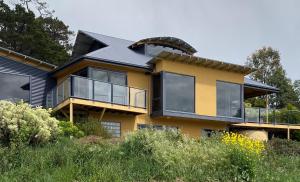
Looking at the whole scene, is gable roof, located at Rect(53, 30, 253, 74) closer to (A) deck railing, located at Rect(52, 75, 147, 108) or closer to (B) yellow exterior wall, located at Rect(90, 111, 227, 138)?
(A) deck railing, located at Rect(52, 75, 147, 108)

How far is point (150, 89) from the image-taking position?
27.8 m

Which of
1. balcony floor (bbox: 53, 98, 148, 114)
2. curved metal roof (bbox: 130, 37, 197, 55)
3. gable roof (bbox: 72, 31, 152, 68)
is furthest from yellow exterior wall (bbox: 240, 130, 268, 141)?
balcony floor (bbox: 53, 98, 148, 114)

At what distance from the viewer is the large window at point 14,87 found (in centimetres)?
2511

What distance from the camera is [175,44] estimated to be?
3062cm

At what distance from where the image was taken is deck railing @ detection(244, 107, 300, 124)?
3116 cm

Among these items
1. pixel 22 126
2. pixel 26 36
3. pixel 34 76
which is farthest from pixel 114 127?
pixel 26 36

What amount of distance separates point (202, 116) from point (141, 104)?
3.64m

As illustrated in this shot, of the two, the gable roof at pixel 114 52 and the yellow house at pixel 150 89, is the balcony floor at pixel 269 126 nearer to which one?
the yellow house at pixel 150 89

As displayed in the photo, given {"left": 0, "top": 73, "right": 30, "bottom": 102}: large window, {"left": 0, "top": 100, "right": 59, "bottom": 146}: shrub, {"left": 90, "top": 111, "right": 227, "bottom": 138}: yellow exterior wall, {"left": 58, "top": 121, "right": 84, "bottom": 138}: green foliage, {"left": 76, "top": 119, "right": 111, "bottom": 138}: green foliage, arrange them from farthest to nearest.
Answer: {"left": 90, "top": 111, "right": 227, "bottom": 138}: yellow exterior wall, {"left": 0, "top": 73, "right": 30, "bottom": 102}: large window, {"left": 76, "top": 119, "right": 111, "bottom": 138}: green foliage, {"left": 58, "top": 121, "right": 84, "bottom": 138}: green foliage, {"left": 0, "top": 100, "right": 59, "bottom": 146}: shrub

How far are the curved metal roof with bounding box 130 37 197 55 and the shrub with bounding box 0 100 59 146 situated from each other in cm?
1229

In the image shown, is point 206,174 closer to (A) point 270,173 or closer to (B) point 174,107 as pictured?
(A) point 270,173

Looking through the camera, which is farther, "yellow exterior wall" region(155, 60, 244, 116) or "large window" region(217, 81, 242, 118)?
"large window" region(217, 81, 242, 118)

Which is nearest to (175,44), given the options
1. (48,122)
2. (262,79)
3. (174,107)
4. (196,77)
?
(196,77)

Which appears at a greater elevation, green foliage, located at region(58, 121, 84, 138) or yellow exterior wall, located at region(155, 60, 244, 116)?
yellow exterior wall, located at region(155, 60, 244, 116)
